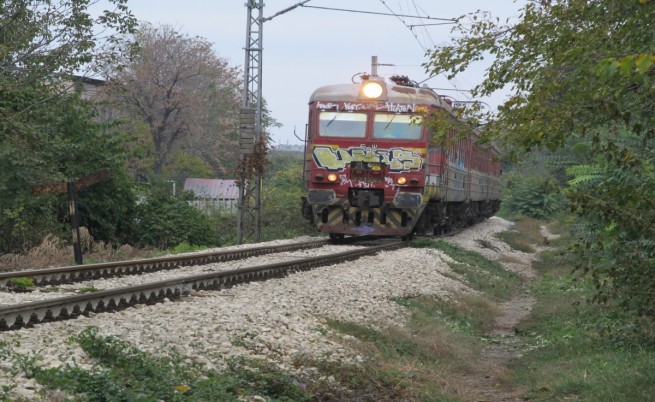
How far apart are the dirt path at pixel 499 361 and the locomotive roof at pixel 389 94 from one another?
5.08 m

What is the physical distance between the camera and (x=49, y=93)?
62.4ft

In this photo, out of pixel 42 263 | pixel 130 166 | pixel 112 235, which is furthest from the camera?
pixel 130 166

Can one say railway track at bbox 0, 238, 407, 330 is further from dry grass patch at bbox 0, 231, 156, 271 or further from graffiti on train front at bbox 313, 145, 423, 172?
dry grass patch at bbox 0, 231, 156, 271

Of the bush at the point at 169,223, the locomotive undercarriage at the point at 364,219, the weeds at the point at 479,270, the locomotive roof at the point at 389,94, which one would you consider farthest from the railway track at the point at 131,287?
the bush at the point at 169,223

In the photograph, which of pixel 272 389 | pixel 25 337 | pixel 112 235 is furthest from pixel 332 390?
pixel 112 235

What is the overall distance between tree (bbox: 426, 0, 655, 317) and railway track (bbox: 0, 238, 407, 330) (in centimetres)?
392

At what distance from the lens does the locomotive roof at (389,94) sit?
21.6m

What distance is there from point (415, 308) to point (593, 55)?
19.7 feet

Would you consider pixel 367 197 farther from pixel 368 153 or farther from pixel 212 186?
pixel 212 186

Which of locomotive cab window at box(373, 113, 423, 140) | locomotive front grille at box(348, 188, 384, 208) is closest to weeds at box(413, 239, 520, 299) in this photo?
locomotive front grille at box(348, 188, 384, 208)

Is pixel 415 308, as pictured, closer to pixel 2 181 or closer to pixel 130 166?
pixel 2 181

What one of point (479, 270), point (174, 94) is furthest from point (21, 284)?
point (174, 94)

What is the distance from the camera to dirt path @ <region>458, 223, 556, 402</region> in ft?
30.8

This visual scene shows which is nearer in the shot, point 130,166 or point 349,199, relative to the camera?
point 349,199
